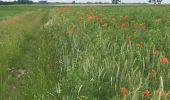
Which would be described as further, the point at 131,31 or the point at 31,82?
the point at 131,31

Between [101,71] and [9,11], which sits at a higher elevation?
[101,71]

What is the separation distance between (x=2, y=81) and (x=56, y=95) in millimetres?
2756

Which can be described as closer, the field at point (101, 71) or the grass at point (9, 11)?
the field at point (101, 71)

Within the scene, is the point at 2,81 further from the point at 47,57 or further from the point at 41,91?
the point at 41,91

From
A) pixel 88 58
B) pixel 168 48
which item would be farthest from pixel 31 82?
pixel 168 48

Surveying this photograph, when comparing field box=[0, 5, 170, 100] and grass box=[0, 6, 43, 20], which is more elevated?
field box=[0, 5, 170, 100]

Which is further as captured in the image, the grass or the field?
the grass

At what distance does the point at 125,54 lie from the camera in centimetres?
620

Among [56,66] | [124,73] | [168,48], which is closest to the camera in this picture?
[124,73]

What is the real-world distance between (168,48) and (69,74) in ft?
6.45

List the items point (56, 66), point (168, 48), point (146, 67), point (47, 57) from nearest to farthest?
1. point (146, 67)
2. point (168, 48)
3. point (56, 66)
4. point (47, 57)

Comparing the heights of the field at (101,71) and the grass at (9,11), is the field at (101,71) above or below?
above

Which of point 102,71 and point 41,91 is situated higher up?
point 102,71

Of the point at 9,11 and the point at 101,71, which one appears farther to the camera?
the point at 9,11
